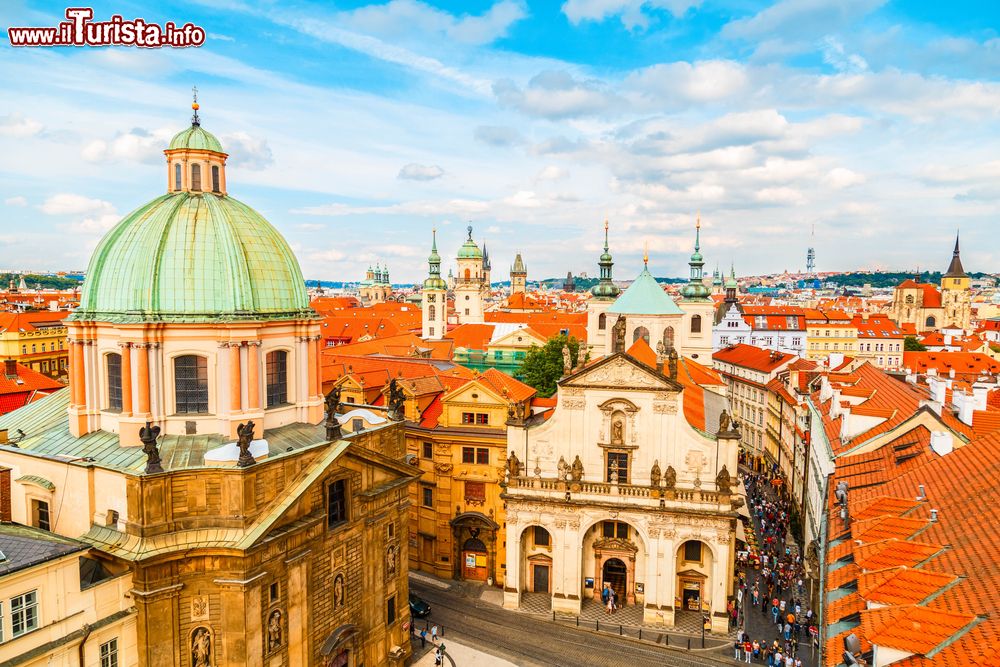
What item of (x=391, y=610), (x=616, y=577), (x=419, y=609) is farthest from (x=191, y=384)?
(x=616, y=577)

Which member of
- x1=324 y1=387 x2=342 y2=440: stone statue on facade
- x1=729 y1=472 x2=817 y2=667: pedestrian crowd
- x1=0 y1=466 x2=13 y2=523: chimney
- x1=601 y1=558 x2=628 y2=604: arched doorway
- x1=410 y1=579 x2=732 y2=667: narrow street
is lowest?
x1=410 y1=579 x2=732 y2=667: narrow street

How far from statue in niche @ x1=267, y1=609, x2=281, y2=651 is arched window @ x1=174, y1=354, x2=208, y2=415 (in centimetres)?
895

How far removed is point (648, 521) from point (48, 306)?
13029 centimetres

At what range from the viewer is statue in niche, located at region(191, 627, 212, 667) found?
24641 mm

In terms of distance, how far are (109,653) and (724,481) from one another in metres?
29.9

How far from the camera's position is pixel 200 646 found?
81.0 ft

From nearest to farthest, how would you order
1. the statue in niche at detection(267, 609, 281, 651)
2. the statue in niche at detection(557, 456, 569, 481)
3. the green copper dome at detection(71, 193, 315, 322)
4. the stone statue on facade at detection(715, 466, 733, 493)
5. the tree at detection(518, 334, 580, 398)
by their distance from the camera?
the statue in niche at detection(267, 609, 281, 651) → the green copper dome at detection(71, 193, 315, 322) → the stone statue on facade at detection(715, 466, 733, 493) → the statue in niche at detection(557, 456, 569, 481) → the tree at detection(518, 334, 580, 398)

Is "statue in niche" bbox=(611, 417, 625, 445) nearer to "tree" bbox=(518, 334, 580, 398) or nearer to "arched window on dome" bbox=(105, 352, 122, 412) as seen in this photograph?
"arched window on dome" bbox=(105, 352, 122, 412)

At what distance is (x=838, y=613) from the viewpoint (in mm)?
18719

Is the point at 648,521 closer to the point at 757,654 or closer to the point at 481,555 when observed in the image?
the point at 757,654

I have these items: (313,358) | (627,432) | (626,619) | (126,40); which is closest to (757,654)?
(626,619)

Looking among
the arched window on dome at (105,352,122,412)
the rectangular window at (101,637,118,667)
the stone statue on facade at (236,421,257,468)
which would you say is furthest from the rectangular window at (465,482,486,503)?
the rectangular window at (101,637,118,667)

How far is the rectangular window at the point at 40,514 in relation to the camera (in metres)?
27.2

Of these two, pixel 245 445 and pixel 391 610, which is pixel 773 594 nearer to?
pixel 391 610
